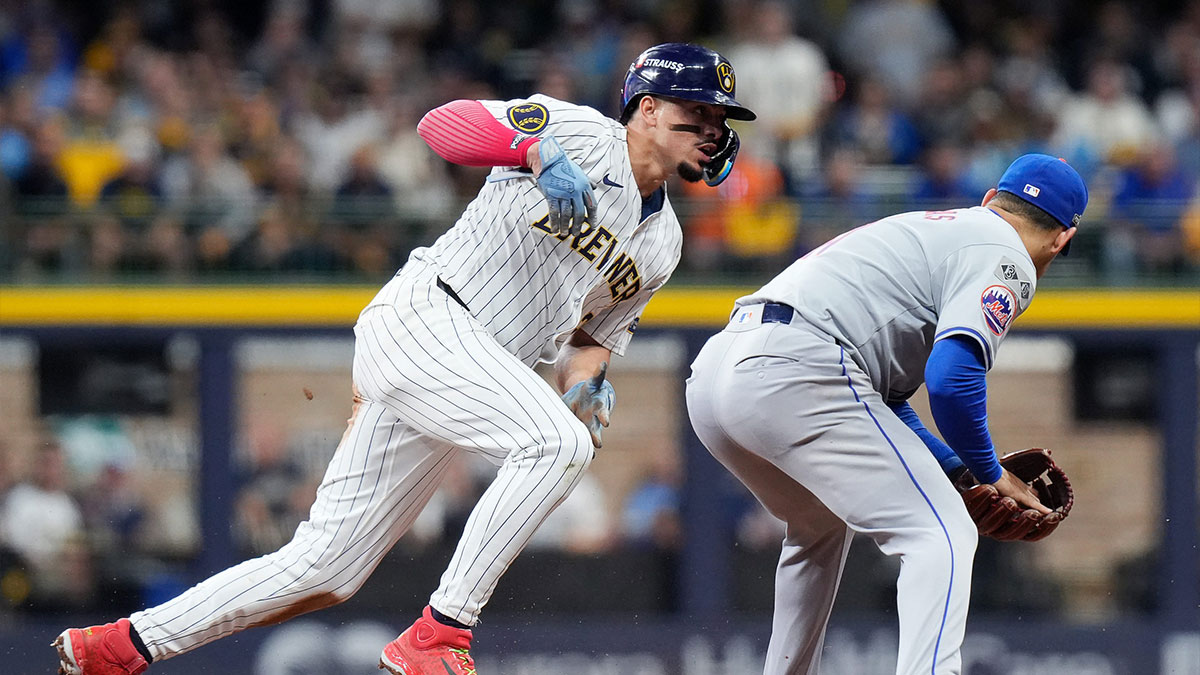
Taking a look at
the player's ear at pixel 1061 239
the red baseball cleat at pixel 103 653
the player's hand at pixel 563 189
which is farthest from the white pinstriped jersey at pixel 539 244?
the red baseball cleat at pixel 103 653

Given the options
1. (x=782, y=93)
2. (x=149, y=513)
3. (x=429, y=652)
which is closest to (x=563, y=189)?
(x=429, y=652)

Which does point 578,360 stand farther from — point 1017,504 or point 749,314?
point 1017,504

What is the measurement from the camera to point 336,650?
27.2ft

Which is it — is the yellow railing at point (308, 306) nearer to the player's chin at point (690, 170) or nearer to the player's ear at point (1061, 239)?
the player's chin at point (690, 170)

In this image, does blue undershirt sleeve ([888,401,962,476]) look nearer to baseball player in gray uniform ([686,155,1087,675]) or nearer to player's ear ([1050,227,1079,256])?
baseball player in gray uniform ([686,155,1087,675])

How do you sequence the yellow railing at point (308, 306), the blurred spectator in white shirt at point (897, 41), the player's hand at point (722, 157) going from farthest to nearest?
the blurred spectator in white shirt at point (897, 41)
the yellow railing at point (308, 306)
the player's hand at point (722, 157)

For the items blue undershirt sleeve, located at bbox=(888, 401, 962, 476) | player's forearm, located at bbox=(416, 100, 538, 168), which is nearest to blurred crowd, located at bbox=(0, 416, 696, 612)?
blue undershirt sleeve, located at bbox=(888, 401, 962, 476)

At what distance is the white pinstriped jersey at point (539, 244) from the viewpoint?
4.07 m

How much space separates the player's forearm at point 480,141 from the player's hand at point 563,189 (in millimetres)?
55

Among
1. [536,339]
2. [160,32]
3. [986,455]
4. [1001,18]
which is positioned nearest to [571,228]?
[536,339]

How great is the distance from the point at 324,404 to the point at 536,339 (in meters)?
4.58

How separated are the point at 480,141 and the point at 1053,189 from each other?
1451mm

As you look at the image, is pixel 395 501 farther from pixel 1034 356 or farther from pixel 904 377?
pixel 1034 356

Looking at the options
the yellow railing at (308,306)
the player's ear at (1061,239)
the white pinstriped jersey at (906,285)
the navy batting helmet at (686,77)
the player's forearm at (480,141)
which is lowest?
the yellow railing at (308,306)
